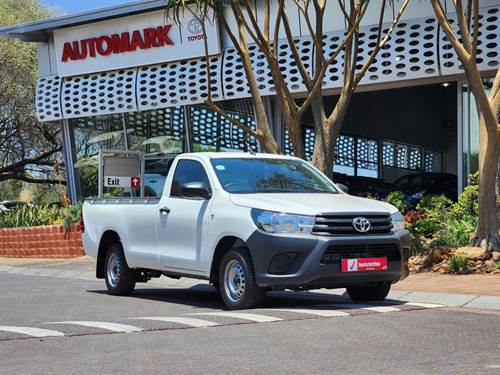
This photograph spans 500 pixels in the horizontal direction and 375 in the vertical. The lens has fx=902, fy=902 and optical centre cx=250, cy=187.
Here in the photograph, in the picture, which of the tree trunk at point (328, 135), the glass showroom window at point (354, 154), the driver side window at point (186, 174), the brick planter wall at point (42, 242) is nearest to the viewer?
the driver side window at point (186, 174)

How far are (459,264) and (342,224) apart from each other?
4.30 meters

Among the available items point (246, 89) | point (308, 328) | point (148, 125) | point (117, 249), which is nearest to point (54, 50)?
point (148, 125)

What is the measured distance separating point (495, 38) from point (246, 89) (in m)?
6.75

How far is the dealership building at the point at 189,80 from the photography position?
2044 centimetres

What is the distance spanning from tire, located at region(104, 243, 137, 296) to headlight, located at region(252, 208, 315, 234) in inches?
129

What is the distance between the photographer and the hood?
9648mm

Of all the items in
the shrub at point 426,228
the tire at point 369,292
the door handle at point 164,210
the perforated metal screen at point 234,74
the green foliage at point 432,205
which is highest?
the perforated metal screen at point 234,74

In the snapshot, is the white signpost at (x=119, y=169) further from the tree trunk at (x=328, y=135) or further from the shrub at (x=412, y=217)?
the shrub at (x=412, y=217)

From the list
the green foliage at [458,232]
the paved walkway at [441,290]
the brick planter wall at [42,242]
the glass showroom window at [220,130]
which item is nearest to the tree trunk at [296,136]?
the green foliage at [458,232]

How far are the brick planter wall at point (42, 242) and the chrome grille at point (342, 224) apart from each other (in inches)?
516

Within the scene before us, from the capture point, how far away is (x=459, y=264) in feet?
43.8

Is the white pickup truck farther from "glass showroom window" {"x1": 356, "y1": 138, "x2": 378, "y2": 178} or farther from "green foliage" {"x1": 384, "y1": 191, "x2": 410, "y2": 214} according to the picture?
"glass showroom window" {"x1": 356, "y1": 138, "x2": 378, "y2": 178}

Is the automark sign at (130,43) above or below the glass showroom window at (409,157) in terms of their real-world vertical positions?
above

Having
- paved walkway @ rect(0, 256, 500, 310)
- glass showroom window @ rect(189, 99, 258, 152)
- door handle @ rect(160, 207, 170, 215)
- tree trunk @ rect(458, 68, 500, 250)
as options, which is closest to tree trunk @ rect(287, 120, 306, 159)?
paved walkway @ rect(0, 256, 500, 310)
